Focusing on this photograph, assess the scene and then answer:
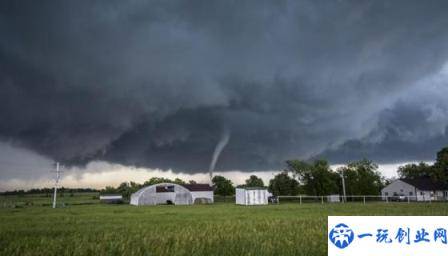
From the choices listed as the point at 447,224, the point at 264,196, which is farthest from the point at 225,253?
the point at 264,196

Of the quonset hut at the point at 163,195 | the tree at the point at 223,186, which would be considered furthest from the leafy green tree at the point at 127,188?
the quonset hut at the point at 163,195

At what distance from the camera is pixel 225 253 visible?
360 inches

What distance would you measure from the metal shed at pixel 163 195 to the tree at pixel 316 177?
98.2 feet

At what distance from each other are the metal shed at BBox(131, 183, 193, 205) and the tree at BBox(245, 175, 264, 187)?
54.3 metres

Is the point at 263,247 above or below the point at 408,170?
below

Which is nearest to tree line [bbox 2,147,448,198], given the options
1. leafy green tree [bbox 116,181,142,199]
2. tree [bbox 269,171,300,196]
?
tree [bbox 269,171,300,196]

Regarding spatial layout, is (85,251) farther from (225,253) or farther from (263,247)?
(263,247)

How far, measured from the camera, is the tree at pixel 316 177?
90938mm

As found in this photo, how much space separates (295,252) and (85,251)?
578 centimetres

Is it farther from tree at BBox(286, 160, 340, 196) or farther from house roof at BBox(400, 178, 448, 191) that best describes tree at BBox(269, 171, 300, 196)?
house roof at BBox(400, 178, 448, 191)

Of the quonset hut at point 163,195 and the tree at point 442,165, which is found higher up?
the tree at point 442,165

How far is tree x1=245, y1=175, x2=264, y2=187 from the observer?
147 metres

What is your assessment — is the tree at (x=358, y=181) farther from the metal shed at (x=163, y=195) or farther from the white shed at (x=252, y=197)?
the metal shed at (x=163, y=195)

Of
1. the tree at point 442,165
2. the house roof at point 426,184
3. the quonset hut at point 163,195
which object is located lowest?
the quonset hut at point 163,195
